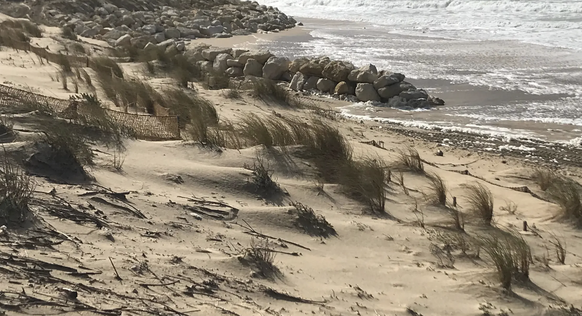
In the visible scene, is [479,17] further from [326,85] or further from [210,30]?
[326,85]

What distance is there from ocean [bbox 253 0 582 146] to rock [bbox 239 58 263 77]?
11.2 feet

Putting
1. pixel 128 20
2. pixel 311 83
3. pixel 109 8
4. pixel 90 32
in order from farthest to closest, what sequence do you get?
pixel 109 8 < pixel 128 20 < pixel 90 32 < pixel 311 83

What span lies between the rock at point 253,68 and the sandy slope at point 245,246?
8501 mm

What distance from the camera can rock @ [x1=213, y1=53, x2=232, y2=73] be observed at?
1495 centimetres

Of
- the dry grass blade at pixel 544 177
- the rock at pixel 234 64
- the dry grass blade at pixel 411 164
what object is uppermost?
the rock at pixel 234 64

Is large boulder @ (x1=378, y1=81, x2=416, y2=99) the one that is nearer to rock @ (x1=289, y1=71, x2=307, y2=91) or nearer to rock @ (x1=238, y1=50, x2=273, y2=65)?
rock @ (x1=289, y1=71, x2=307, y2=91)

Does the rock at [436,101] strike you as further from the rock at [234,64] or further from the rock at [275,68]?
the rock at [234,64]

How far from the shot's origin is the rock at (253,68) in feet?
47.7

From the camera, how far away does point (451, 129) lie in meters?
10.1

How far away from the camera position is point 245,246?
408 cm

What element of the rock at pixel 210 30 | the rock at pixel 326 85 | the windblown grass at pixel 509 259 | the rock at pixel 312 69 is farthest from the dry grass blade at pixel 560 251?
the rock at pixel 210 30

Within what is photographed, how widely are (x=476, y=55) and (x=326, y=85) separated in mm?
6618

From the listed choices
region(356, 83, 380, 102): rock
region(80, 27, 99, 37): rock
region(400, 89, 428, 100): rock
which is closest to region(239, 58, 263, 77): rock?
region(356, 83, 380, 102): rock

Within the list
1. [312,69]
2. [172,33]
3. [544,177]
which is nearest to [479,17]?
[172,33]
